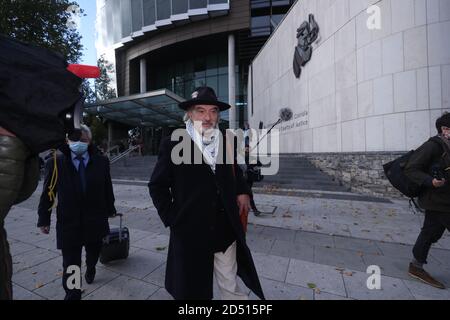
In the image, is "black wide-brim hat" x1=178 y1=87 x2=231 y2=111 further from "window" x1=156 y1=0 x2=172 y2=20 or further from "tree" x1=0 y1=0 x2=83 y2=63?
"window" x1=156 y1=0 x2=172 y2=20

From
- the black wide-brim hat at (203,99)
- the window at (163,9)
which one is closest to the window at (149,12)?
the window at (163,9)

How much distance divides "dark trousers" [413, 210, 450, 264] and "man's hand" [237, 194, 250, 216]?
2.44 m

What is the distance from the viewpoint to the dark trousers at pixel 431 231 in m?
2.89

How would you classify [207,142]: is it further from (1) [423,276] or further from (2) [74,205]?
(1) [423,276]

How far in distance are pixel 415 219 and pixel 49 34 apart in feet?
66.6

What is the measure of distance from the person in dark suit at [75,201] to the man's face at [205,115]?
1.29 metres

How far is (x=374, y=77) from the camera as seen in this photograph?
8625mm

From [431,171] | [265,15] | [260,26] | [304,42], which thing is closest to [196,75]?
[260,26]

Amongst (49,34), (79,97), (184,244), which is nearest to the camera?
(79,97)

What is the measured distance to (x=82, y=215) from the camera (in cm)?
271

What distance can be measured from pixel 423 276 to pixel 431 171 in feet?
4.42

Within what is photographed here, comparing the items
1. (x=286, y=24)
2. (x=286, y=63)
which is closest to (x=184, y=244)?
(x=286, y=63)

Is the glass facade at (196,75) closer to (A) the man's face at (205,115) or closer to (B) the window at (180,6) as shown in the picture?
(B) the window at (180,6)
